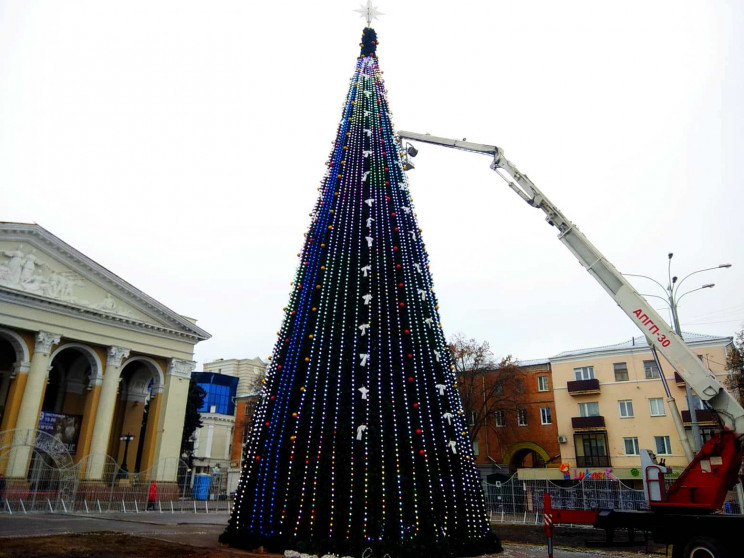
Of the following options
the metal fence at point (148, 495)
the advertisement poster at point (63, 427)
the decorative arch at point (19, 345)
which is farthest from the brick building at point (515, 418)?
the decorative arch at point (19, 345)

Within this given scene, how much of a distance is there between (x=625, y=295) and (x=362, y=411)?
6731 millimetres

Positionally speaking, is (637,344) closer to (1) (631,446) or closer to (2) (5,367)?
(1) (631,446)

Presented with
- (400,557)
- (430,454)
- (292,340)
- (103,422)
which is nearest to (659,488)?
(430,454)

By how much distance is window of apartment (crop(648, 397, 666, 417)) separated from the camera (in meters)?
31.5

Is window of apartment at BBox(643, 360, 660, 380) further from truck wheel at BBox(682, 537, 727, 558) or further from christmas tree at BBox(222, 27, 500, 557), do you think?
christmas tree at BBox(222, 27, 500, 557)

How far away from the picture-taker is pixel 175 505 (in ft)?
77.7

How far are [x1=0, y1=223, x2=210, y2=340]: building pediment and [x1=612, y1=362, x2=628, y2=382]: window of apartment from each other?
89.9ft

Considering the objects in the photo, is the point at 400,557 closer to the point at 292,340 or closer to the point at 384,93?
the point at 292,340

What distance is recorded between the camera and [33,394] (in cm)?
2394

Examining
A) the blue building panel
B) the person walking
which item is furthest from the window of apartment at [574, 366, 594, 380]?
the blue building panel

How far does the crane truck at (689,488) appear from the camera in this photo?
805 cm

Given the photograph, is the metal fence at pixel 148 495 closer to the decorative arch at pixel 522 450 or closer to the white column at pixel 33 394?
the white column at pixel 33 394

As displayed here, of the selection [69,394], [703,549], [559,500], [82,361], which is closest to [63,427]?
[69,394]

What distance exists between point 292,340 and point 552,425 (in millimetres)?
30791
